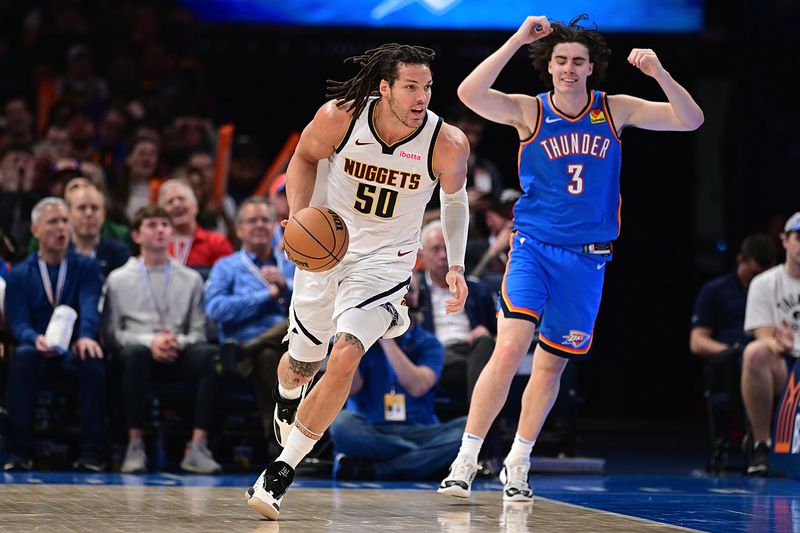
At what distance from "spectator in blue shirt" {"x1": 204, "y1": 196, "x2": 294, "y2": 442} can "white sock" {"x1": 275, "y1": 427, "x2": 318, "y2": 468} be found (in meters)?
2.87

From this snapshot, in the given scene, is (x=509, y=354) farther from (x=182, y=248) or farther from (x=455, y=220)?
(x=182, y=248)

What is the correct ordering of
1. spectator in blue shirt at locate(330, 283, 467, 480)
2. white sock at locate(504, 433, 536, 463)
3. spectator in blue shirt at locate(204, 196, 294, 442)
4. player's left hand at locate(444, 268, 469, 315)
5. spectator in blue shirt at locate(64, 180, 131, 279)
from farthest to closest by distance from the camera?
spectator in blue shirt at locate(64, 180, 131, 279), spectator in blue shirt at locate(204, 196, 294, 442), spectator in blue shirt at locate(330, 283, 467, 480), white sock at locate(504, 433, 536, 463), player's left hand at locate(444, 268, 469, 315)

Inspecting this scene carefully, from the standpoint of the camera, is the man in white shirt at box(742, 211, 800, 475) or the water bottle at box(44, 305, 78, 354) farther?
the man in white shirt at box(742, 211, 800, 475)

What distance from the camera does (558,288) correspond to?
6191 millimetres

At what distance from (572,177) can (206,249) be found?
13.0 feet

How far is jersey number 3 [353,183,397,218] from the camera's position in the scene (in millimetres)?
5613

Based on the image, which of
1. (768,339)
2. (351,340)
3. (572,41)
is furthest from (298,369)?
(768,339)

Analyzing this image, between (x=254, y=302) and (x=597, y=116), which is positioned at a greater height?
(x=597, y=116)

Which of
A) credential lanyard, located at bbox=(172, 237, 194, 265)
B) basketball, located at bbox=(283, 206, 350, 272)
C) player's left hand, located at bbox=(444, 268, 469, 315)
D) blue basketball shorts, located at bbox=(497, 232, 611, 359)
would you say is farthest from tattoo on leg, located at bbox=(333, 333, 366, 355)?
credential lanyard, located at bbox=(172, 237, 194, 265)

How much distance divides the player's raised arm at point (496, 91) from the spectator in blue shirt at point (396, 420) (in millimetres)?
2019

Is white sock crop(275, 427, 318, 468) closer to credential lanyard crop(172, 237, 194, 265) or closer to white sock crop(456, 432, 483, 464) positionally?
white sock crop(456, 432, 483, 464)

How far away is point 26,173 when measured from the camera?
9.83 meters

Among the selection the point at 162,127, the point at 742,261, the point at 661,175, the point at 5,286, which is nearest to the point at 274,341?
the point at 5,286

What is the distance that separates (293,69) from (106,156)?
281 centimetres
